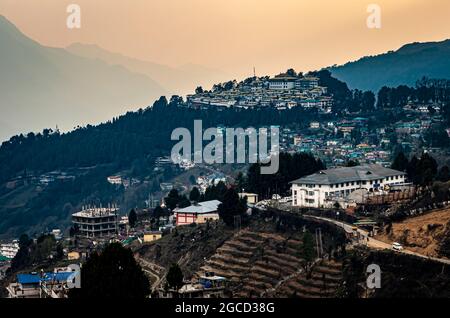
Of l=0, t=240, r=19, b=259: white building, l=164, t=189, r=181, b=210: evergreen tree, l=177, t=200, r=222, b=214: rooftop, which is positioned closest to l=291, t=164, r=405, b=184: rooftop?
l=177, t=200, r=222, b=214: rooftop

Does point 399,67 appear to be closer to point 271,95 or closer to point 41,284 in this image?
point 271,95

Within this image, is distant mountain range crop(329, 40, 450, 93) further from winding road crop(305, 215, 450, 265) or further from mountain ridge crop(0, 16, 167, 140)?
winding road crop(305, 215, 450, 265)

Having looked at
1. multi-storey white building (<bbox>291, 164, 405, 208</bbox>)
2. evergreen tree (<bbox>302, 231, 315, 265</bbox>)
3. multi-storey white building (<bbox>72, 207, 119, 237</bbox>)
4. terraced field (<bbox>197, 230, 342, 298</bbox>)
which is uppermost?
multi-storey white building (<bbox>291, 164, 405, 208</bbox>)

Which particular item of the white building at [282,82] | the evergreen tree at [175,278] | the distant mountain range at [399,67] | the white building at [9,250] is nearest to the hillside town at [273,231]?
the evergreen tree at [175,278]

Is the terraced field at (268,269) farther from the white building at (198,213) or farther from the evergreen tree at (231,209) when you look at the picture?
the white building at (198,213)

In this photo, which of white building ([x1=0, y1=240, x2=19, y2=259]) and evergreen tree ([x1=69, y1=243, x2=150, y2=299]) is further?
white building ([x1=0, y1=240, x2=19, y2=259])

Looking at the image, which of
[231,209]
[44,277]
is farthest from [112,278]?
[231,209]

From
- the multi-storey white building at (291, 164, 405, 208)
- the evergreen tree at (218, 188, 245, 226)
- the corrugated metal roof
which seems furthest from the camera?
the multi-storey white building at (291, 164, 405, 208)
